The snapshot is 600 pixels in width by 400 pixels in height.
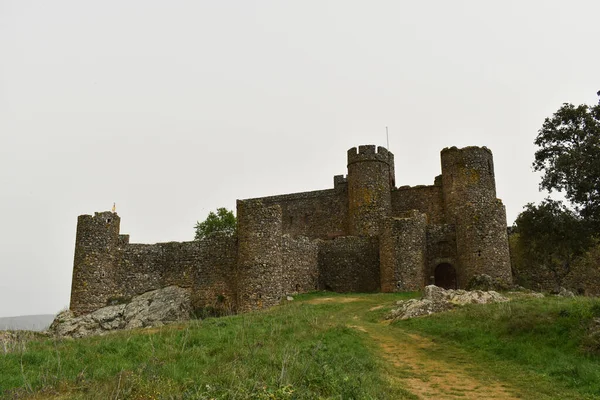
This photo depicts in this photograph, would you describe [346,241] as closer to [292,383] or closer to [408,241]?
[408,241]

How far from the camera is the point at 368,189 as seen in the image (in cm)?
3641

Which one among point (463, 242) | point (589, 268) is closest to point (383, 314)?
point (463, 242)

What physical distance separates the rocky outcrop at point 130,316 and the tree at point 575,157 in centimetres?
1818

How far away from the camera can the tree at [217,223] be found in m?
46.7

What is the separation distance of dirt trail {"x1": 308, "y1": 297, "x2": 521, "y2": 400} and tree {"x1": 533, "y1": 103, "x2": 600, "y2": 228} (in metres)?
7.30

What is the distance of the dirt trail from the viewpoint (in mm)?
10102

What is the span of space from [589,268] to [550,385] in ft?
73.3

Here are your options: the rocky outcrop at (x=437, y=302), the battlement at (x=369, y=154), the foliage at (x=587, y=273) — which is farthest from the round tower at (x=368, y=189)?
the rocky outcrop at (x=437, y=302)

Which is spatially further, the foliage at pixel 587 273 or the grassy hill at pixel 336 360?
the foliage at pixel 587 273

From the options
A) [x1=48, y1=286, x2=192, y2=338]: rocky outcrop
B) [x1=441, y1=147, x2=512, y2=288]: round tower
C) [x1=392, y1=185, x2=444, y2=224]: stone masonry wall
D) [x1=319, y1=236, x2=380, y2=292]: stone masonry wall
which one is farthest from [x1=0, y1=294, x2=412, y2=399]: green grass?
[x1=392, y1=185, x2=444, y2=224]: stone masonry wall

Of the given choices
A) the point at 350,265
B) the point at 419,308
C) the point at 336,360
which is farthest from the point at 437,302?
the point at 350,265

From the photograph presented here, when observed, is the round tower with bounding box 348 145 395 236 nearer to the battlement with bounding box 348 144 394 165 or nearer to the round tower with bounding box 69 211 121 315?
the battlement with bounding box 348 144 394 165

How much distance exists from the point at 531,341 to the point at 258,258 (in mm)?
14917

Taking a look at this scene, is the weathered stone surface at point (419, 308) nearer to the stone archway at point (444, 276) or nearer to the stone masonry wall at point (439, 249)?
the stone masonry wall at point (439, 249)
